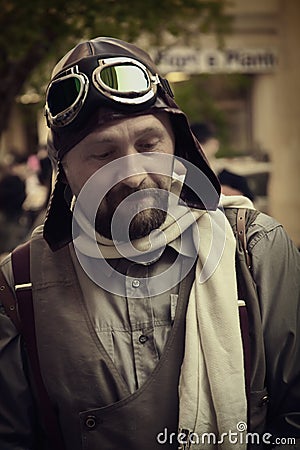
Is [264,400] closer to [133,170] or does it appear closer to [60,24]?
[133,170]

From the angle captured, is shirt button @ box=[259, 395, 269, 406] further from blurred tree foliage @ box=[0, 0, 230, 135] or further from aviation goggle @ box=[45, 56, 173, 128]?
blurred tree foliage @ box=[0, 0, 230, 135]

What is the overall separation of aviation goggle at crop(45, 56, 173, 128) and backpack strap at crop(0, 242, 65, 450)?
1.57 ft

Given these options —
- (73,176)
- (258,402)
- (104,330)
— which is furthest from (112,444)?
(73,176)

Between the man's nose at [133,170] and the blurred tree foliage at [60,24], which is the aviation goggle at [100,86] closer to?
the man's nose at [133,170]

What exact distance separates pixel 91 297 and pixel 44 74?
4785 millimetres

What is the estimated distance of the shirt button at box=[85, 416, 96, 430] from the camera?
1.72 meters

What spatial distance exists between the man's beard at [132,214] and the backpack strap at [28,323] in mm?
283

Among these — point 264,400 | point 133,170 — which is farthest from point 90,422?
point 133,170

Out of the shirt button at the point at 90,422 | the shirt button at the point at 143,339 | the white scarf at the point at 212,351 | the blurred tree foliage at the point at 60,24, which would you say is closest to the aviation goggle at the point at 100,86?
the white scarf at the point at 212,351

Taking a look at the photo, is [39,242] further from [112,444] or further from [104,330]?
[112,444]
